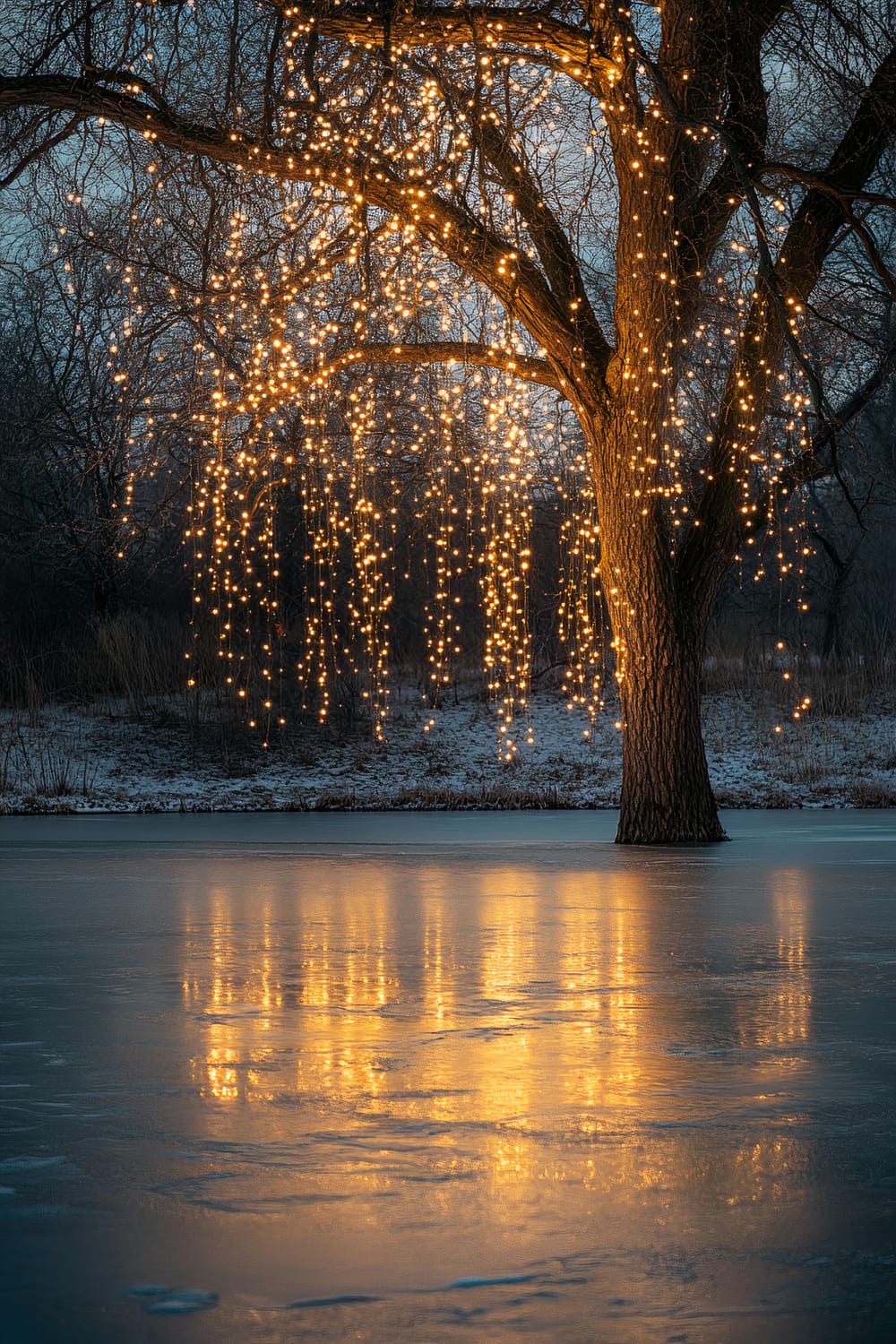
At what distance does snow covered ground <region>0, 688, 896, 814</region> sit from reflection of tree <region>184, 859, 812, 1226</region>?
9761 mm

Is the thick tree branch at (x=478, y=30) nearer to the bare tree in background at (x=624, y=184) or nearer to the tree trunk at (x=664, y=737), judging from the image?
the bare tree in background at (x=624, y=184)

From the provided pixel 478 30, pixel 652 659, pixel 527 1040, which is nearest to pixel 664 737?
pixel 652 659

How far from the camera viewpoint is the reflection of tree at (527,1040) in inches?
112

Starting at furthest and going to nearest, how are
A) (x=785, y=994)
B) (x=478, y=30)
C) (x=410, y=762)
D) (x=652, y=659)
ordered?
(x=410, y=762), (x=652, y=659), (x=478, y=30), (x=785, y=994)

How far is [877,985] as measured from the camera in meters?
4.75

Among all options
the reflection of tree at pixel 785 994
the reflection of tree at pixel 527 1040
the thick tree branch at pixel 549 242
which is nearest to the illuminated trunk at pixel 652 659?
the thick tree branch at pixel 549 242

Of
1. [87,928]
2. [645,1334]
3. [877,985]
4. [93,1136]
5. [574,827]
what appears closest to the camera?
[645,1334]

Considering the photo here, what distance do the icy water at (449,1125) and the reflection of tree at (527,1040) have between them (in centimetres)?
1

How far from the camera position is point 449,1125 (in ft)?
10.1

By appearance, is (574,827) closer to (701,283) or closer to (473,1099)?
(701,283)

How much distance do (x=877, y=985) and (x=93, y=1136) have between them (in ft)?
8.55

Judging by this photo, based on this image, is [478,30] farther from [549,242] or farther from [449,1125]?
[449,1125]

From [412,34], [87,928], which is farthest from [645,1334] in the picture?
[412,34]

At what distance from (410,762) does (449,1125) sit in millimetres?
16068
